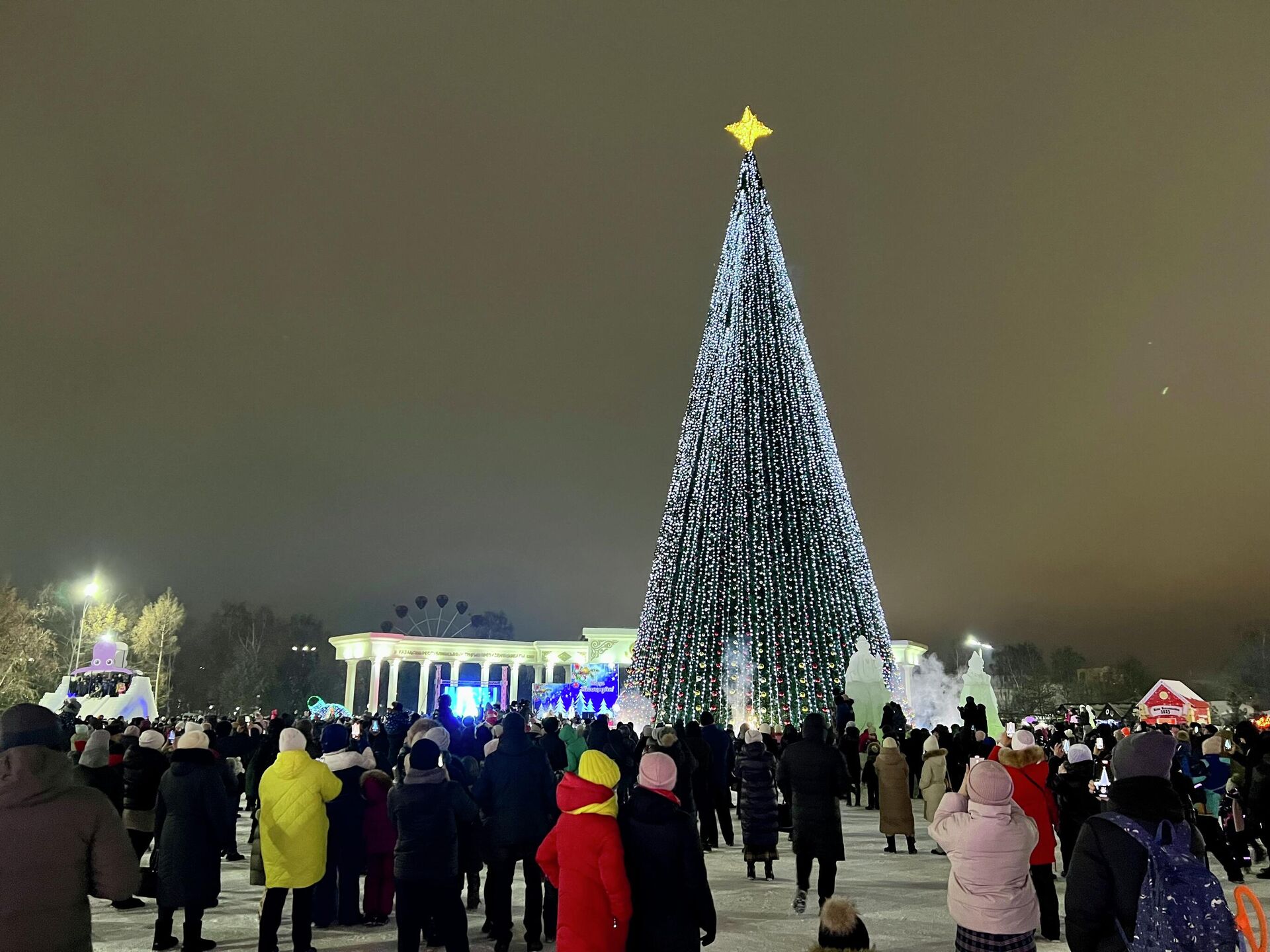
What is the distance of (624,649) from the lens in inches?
2500

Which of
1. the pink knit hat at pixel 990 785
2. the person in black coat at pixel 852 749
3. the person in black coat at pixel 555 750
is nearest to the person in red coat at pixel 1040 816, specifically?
the pink knit hat at pixel 990 785

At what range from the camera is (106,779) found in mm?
9352

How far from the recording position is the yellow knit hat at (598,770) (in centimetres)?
466

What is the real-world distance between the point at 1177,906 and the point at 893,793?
351 inches

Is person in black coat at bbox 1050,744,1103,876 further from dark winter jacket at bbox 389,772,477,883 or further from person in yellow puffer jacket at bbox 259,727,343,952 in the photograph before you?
person in yellow puffer jacket at bbox 259,727,343,952

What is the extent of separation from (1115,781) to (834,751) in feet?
15.2

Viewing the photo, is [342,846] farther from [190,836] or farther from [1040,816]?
[1040,816]

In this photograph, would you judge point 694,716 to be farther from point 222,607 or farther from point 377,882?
point 222,607

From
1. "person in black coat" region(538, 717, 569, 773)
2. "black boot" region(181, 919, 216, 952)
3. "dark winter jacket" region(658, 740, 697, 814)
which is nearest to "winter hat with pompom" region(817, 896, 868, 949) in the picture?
"black boot" region(181, 919, 216, 952)

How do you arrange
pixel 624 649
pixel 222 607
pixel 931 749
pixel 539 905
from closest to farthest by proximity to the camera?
1. pixel 539 905
2. pixel 931 749
3. pixel 624 649
4. pixel 222 607

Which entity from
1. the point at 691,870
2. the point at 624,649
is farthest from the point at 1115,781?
the point at 624,649

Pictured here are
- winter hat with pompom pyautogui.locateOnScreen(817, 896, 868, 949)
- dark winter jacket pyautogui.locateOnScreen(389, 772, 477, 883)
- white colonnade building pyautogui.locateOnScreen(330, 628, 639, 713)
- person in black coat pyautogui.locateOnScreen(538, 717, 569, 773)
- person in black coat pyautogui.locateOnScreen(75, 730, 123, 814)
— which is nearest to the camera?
winter hat with pompom pyautogui.locateOnScreen(817, 896, 868, 949)

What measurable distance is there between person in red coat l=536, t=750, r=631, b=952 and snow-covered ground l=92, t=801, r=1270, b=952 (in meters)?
2.86

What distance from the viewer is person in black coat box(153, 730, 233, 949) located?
6.70 metres
